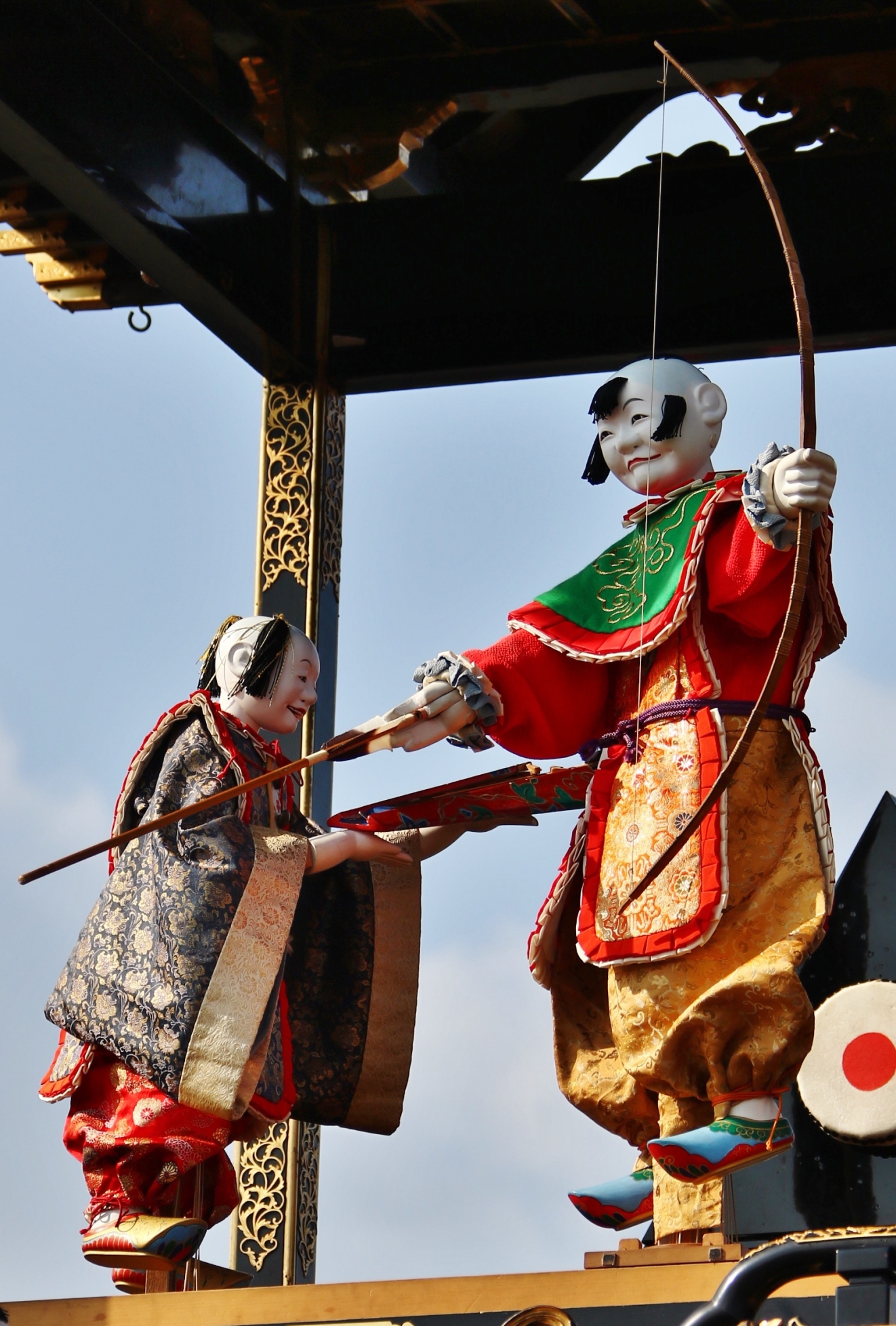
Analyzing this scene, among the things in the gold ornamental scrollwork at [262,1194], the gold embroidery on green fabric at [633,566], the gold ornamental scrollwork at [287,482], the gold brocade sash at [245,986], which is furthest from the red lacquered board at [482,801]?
the gold ornamental scrollwork at [287,482]

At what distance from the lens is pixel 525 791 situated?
4273mm

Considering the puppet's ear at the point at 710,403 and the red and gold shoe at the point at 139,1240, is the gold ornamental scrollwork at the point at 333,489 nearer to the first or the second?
the puppet's ear at the point at 710,403

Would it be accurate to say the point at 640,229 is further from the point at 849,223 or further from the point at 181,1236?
the point at 181,1236

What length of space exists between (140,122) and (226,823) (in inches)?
65.6

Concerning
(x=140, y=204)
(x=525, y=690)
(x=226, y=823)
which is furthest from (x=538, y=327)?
(x=226, y=823)

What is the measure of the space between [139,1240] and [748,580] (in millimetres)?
1563

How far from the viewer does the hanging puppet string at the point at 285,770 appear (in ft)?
13.4

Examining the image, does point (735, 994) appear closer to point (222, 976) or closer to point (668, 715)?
point (668, 715)

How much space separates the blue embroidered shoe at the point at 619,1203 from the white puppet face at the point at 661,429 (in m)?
1.29

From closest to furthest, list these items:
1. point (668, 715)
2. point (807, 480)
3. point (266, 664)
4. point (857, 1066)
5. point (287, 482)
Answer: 1. point (807, 480)
2. point (668, 715)
3. point (266, 664)
4. point (857, 1066)
5. point (287, 482)

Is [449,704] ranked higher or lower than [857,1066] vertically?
higher

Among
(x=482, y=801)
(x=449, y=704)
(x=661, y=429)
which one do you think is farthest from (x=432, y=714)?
(x=661, y=429)

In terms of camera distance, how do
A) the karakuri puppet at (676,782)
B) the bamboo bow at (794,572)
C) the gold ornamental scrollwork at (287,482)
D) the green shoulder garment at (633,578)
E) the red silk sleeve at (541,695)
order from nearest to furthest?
the bamboo bow at (794,572)
the karakuri puppet at (676,782)
the green shoulder garment at (633,578)
the red silk sleeve at (541,695)
the gold ornamental scrollwork at (287,482)

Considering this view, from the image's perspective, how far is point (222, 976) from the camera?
13.5ft
